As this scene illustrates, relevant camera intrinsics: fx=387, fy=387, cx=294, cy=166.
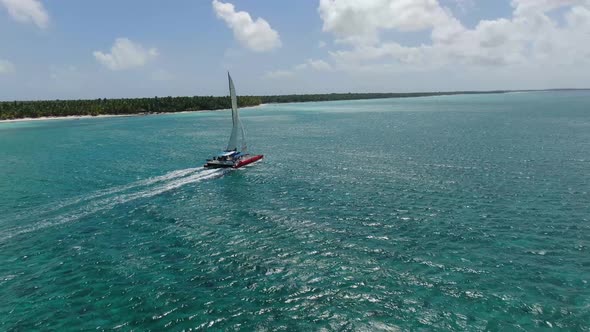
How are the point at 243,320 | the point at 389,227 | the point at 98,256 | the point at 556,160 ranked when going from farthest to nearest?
the point at 556,160 → the point at 389,227 → the point at 98,256 → the point at 243,320

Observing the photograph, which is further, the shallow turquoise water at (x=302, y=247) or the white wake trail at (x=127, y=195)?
the white wake trail at (x=127, y=195)

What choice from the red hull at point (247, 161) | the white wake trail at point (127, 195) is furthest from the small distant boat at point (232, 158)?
the white wake trail at point (127, 195)

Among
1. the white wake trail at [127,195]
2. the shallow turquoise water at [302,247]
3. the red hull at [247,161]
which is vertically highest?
the red hull at [247,161]

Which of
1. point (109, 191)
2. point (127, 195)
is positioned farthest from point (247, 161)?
point (109, 191)

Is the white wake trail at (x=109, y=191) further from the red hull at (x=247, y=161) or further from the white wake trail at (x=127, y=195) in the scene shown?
the red hull at (x=247, y=161)

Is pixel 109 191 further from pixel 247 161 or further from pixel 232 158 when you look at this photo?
pixel 247 161

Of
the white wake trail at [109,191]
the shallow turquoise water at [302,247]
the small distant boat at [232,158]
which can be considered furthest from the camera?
the small distant boat at [232,158]

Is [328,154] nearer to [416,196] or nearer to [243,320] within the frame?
[416,196]

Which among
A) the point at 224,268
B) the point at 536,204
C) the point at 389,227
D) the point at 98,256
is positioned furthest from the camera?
the point at 536,204

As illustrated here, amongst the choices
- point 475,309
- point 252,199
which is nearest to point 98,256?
point 252,199
